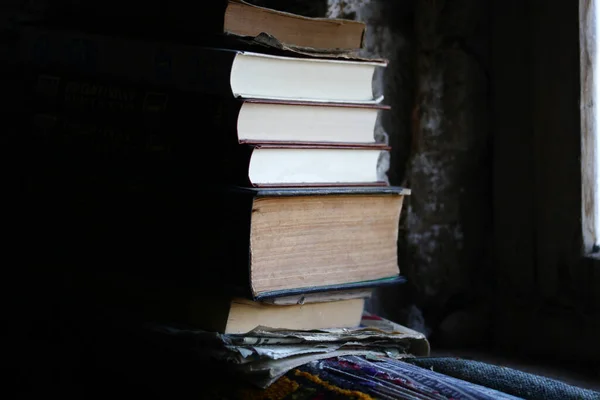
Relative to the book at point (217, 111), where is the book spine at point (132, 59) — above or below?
above

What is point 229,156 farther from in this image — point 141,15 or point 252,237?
point 141,15

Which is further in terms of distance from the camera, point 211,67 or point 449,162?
point 449,162

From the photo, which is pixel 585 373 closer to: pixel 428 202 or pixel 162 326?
pixel 428 202

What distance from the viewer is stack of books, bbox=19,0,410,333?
1.06 meters

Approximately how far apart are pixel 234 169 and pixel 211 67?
0.13 meters

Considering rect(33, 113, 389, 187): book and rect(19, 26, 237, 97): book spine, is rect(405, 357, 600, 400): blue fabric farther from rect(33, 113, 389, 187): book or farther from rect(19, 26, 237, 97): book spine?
rect(19, 26, 237, 97): book spine

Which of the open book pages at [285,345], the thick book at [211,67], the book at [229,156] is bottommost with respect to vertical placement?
the open book pages at [285,345]

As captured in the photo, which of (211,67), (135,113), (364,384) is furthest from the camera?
(135,113)

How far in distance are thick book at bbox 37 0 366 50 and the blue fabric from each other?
17.5 inches

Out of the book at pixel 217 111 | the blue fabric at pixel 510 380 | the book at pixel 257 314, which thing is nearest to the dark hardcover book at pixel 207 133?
the book at pixel 217 111

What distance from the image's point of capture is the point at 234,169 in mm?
1075

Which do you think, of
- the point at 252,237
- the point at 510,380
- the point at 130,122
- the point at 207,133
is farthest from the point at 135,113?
the point at 510,380

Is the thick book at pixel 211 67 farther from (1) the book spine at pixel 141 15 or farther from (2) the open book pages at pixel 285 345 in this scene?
(2) the open book pages at pixel 285 345

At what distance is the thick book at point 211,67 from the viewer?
107 cm
